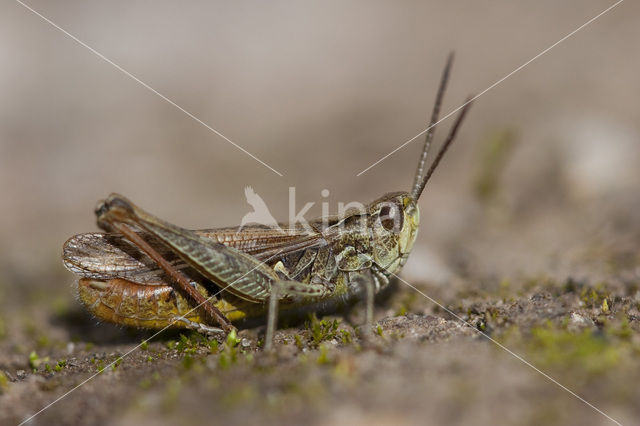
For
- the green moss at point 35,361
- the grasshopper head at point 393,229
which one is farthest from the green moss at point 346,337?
the green moss at point 35,361

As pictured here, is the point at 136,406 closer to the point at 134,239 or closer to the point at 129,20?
the point at 134,239

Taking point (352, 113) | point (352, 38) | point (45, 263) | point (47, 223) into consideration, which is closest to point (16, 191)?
point (47, 223)

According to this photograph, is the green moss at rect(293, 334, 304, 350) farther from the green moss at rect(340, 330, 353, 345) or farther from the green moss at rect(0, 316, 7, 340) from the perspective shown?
the green moss at rect(0, 316, 7, 340)

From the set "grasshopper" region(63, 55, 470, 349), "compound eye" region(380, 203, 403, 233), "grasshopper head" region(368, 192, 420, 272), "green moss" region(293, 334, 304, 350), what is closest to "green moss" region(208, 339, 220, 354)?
"grasshopper" region(63, 55, 470, 349)

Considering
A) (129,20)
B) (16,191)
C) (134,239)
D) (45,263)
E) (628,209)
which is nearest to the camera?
(134,239)

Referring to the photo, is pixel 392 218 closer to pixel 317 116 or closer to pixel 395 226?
pixel 395 226

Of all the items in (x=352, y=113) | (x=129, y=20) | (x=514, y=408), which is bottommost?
(x=514, y=408)

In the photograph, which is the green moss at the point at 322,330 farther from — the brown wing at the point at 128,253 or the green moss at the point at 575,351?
the green moss at the point at 575,351
